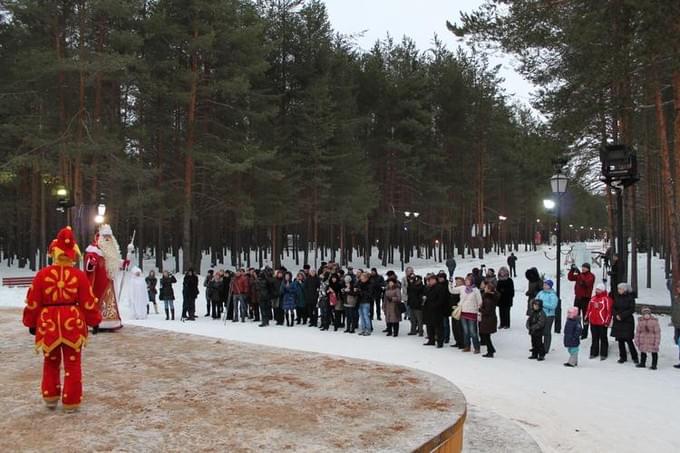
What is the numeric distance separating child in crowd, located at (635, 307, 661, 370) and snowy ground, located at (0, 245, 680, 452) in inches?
11.6

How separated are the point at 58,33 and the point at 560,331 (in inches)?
957

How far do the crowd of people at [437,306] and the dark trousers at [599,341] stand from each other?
0.8 inches

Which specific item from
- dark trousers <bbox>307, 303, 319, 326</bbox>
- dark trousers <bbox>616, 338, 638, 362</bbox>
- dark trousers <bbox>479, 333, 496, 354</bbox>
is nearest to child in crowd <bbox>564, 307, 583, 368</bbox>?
dark trousers <bbox>616, 338, 638, 362</bbox>

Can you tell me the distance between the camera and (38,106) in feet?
89.7

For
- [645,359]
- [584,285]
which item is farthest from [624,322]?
[584,285]

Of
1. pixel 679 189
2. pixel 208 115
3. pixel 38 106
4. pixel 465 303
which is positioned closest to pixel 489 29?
pixel 679 189

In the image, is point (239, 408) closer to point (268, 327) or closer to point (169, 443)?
point (169, 443)

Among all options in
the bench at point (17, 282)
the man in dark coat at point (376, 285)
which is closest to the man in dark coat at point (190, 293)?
the man in dark coat at point (376, 285)

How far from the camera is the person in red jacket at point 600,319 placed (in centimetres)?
1082

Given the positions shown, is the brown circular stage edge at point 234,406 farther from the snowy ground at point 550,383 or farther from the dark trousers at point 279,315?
the dark trousers at point 279,315

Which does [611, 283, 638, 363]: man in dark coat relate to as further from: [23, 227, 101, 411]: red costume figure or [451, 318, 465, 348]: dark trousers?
[23, 227, 101, 411]: red costume figure

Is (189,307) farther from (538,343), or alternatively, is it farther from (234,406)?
(234,406)

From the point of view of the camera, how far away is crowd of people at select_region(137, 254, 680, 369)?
10.6m

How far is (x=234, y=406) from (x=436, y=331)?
7.86m
